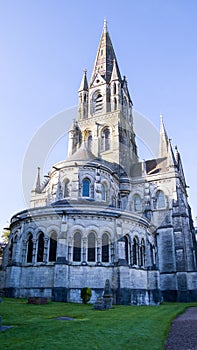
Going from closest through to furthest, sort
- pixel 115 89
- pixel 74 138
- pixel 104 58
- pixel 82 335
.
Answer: pixel 82 335, pixel 74 138, pixel 115 89, pixel 104 58

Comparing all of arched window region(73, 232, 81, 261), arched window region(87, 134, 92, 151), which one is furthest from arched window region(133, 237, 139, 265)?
arched window region(87, 134, 92, 151)

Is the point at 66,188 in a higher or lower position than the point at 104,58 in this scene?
lower

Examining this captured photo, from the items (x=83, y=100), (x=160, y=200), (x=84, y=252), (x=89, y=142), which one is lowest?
(x=84, y=252)

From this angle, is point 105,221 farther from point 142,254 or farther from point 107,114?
point 107,114

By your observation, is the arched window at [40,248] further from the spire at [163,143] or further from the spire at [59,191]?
the spire at [163,143]

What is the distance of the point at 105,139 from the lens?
43719 millimetres

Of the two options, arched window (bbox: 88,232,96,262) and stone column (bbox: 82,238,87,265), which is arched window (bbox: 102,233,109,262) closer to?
arched window (bbox: 88,232,96,262)

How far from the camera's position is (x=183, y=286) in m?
31.0

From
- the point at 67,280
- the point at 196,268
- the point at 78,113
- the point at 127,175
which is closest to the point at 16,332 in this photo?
the point at 67,280

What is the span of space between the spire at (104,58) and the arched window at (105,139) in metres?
10.5

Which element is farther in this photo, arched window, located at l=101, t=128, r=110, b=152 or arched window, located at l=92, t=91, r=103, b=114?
arched window, located at l=92, t=91, r=103, b=114

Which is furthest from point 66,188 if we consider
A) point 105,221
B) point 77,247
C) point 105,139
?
point 105,139

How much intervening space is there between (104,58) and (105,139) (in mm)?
18840

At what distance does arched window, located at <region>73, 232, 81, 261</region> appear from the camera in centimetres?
2173
